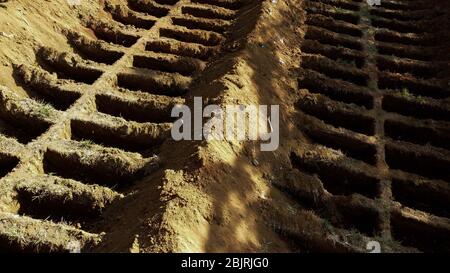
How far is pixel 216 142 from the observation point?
4004mm

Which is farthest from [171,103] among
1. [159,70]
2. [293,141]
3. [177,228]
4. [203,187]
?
[177,228]

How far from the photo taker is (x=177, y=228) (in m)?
3.17

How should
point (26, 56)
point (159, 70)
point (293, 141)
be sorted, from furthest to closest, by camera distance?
point (159, 70) < point (26, 56) < point (293, 141)

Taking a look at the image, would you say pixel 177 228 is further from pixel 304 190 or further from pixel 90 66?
pixel 90 66

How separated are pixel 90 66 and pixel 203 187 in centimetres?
244

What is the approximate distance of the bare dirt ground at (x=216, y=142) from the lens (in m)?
3.55

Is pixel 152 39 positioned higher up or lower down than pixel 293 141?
higher up

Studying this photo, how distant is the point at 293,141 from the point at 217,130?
930 millimetres

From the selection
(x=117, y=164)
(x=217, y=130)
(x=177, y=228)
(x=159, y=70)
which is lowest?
(x=177, y=228)

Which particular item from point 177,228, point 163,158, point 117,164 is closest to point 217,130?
point 163,158

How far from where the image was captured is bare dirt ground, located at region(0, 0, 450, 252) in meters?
3.55

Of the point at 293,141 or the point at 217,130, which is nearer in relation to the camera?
the point at 217,130
